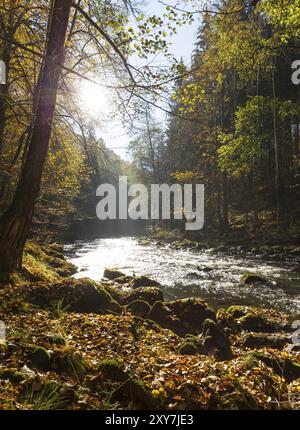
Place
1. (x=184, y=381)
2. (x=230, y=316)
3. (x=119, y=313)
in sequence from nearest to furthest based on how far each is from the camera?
(x=184, y=381) < (x=119, y=313) < (x=230, y=316)

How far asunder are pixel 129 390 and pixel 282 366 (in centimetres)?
290

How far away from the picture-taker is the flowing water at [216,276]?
10.4 meters

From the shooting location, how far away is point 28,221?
274 inches

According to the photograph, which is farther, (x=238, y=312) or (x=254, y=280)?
(x=254, y=280)

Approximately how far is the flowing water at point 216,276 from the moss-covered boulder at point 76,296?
376cm

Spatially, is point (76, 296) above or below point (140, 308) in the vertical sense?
above

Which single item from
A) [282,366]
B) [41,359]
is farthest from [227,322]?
[41,359]

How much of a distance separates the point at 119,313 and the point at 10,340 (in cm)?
342

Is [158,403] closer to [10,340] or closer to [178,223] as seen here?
[10,340]

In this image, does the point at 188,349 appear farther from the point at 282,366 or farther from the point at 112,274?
the point at 112,274

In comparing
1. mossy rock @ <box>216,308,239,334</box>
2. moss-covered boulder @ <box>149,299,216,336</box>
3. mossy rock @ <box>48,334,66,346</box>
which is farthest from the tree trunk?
mossy rock @ <box>216,308,239,334</box>

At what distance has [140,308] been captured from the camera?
7891mm

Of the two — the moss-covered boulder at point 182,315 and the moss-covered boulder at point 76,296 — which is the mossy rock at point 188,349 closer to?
the moss-covered boulder at point 182,315
